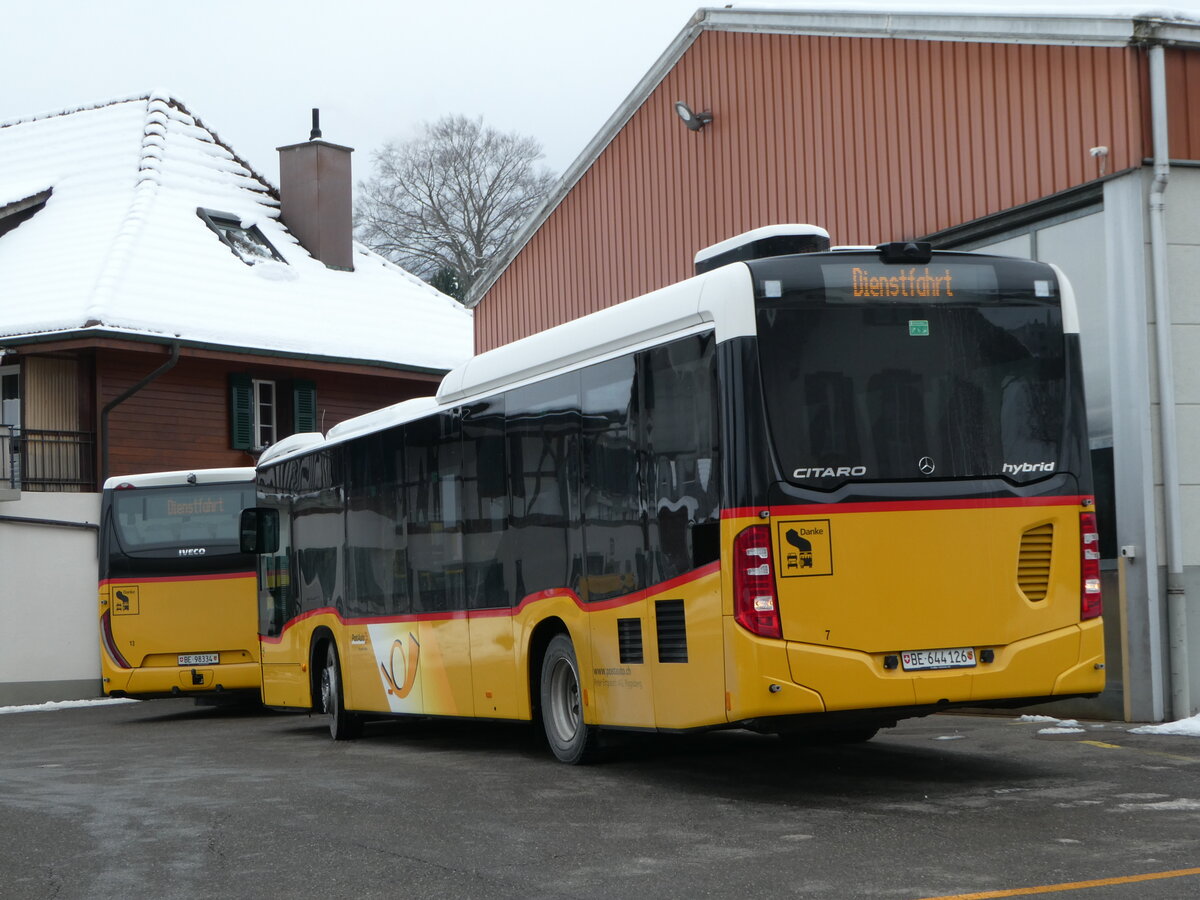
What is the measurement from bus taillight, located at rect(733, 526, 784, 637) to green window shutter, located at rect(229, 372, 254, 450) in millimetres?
25026

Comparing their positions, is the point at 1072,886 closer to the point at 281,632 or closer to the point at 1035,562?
the point at 1035,562

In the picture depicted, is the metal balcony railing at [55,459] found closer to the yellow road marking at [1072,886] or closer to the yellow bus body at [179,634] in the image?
the yellow bus body at [179,634]

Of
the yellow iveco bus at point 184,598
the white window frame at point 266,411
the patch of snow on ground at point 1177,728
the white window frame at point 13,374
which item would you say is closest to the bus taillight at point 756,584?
the patch of snow on ground at point 1177,728

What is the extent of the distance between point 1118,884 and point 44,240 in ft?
100

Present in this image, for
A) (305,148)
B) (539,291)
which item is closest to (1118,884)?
(539,291)

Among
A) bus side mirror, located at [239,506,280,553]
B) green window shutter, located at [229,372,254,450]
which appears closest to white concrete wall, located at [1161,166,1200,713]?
bus side mirror, located at [239,506,280,553]

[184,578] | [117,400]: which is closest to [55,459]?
[117,400]

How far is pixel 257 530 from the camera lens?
18797 millimetres

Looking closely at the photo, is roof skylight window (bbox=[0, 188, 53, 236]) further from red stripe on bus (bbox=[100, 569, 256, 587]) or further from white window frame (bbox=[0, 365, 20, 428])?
red stripe on bus (bbox=[100, 569, 256, 587])

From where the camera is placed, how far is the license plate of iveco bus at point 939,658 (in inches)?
375

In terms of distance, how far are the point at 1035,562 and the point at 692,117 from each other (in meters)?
11.7

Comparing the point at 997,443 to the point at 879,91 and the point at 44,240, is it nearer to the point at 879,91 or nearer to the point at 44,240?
the point at 879,91

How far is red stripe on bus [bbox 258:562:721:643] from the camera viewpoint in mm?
9977

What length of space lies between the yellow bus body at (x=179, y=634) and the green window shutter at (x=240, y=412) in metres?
9.85
